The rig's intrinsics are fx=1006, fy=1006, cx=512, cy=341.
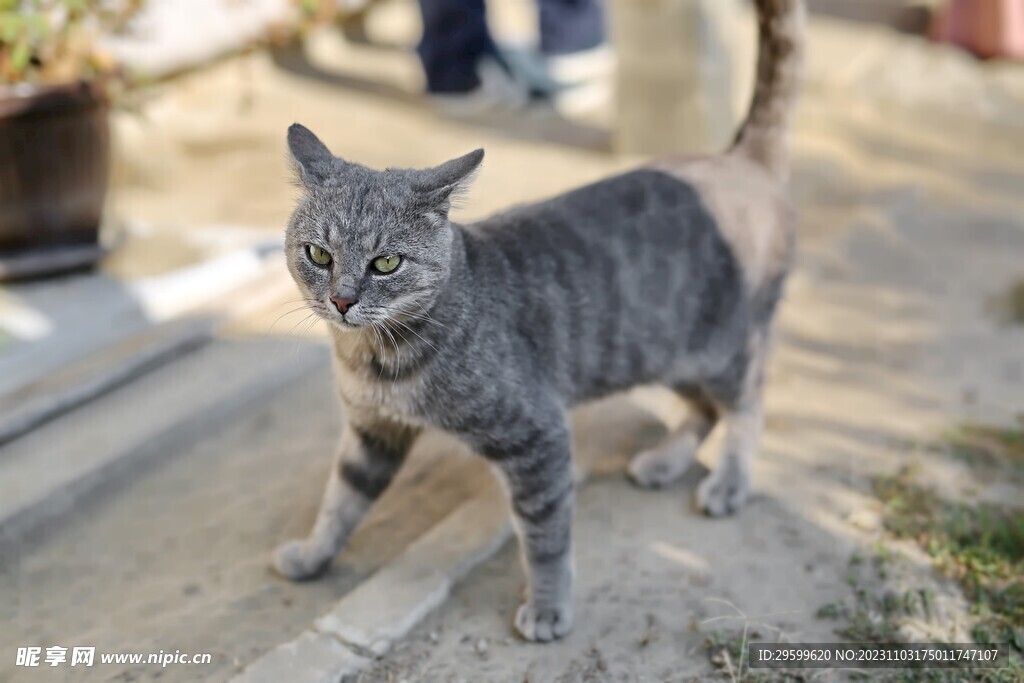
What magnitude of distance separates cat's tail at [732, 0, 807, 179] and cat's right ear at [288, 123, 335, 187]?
138 cm

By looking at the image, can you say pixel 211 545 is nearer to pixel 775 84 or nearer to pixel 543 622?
pixel 543 622

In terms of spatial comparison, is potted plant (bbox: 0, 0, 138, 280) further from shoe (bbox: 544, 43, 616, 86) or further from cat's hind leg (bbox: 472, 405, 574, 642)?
shoe (bbox: 544, 43, 616, 86)

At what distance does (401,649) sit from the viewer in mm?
2479

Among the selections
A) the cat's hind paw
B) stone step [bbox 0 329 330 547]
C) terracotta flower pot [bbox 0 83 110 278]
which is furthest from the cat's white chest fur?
terracotta flower pot [bbox 0 83 110 278]

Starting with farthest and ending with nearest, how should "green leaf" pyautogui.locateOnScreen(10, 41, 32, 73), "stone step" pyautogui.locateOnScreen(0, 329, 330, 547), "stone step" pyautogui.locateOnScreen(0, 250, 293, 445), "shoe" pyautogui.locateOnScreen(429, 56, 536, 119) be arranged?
1. "shoe" pyautogui.locateOnScreen(429, 56, 536, 119)
2. "green leaf" pyautogui.locateOnScreen(10, 41, 32, 73)
3. "stone step" pyautogui.locateOnScreen(0, 250, 293, 445)
4. "stone step" pyautogui.locateOnScreen(0, 329, 330, 547)

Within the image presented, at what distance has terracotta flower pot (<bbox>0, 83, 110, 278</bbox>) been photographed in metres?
3.93

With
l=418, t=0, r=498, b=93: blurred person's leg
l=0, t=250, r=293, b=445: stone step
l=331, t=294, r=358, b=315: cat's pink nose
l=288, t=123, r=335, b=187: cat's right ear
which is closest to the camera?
l=331, t=294, r=358, b=315: cat's pink nose

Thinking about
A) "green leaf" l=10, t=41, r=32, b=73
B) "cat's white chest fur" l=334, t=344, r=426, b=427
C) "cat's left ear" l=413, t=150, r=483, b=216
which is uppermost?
"cat's left ear" l=413, t=150, r=483, b=216

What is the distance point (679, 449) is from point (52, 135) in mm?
2757

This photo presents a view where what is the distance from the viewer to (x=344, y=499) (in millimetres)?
2766

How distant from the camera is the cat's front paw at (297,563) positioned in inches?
109

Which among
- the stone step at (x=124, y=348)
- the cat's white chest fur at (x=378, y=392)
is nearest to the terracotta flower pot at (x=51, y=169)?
the stone step at (x=124, y=348)

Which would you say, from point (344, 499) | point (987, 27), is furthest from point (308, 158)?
point (987, 27)

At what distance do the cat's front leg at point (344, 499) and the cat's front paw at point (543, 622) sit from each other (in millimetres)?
545
